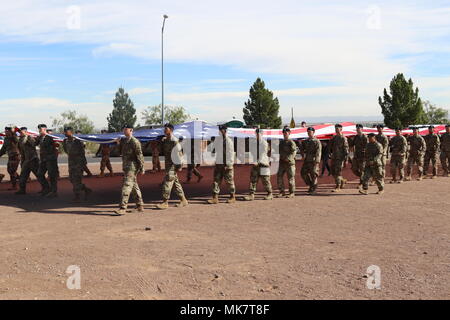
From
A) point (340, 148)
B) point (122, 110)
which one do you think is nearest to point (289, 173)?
point (340, 148)

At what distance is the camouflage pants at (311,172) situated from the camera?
12.1 m

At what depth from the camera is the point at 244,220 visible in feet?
28.9

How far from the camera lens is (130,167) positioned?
31.5 ft

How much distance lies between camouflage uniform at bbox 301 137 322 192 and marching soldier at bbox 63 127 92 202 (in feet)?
18.1

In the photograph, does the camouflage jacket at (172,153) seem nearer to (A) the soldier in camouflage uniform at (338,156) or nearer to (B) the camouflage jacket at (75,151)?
(B) the camouflage jacket at (75,151)

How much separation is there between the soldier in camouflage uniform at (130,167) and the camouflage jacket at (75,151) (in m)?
2.07

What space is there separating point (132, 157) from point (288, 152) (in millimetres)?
3951

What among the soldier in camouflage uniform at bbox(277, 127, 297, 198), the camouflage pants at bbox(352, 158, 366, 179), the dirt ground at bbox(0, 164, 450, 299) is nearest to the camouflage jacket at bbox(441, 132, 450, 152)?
the camouflage pants at bbox(352, 158, 366, 179)

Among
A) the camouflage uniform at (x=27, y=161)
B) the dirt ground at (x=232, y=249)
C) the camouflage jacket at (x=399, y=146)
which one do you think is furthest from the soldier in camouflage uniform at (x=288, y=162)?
the camouflage uniform at (x=27, y=161)
